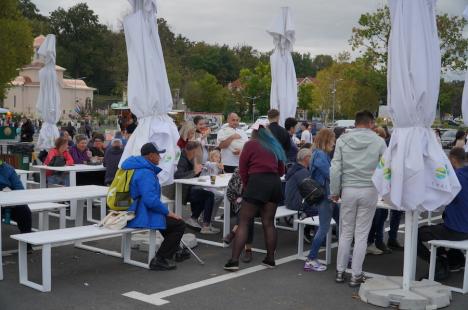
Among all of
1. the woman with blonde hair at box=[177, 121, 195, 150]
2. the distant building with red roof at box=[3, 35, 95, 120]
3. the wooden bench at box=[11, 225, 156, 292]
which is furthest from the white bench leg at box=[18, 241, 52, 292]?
the distant building with red roof at box=[3, 35, 95, 120]

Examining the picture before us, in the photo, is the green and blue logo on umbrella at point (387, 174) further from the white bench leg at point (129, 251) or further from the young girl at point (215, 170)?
the young girl at point (215, 170)

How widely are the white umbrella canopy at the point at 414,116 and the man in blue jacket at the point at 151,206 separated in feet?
8.19

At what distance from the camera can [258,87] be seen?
76062 millimetres

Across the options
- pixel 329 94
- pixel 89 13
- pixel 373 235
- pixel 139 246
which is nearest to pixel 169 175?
pixel 139 246

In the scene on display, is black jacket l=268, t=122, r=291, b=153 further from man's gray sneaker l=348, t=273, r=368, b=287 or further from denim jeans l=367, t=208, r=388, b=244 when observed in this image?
man's gray sneaker l=348, t=273, r=368, b=287

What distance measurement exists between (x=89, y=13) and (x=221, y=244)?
9655 centimetres

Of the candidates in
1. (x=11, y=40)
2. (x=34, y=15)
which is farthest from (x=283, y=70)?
(x=34, y=15)

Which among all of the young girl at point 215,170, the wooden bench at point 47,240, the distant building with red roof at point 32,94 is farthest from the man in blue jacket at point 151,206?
the distant building with red roof at point 32,94

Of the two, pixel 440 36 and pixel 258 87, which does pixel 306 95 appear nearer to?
pixel 258 87

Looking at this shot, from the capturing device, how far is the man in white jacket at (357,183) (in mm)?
6434

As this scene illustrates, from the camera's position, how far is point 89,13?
3883 inches

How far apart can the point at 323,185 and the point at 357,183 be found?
3.20 feet

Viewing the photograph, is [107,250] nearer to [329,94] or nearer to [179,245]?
[179,245]

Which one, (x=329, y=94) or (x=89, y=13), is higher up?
(x=89, y=13)
